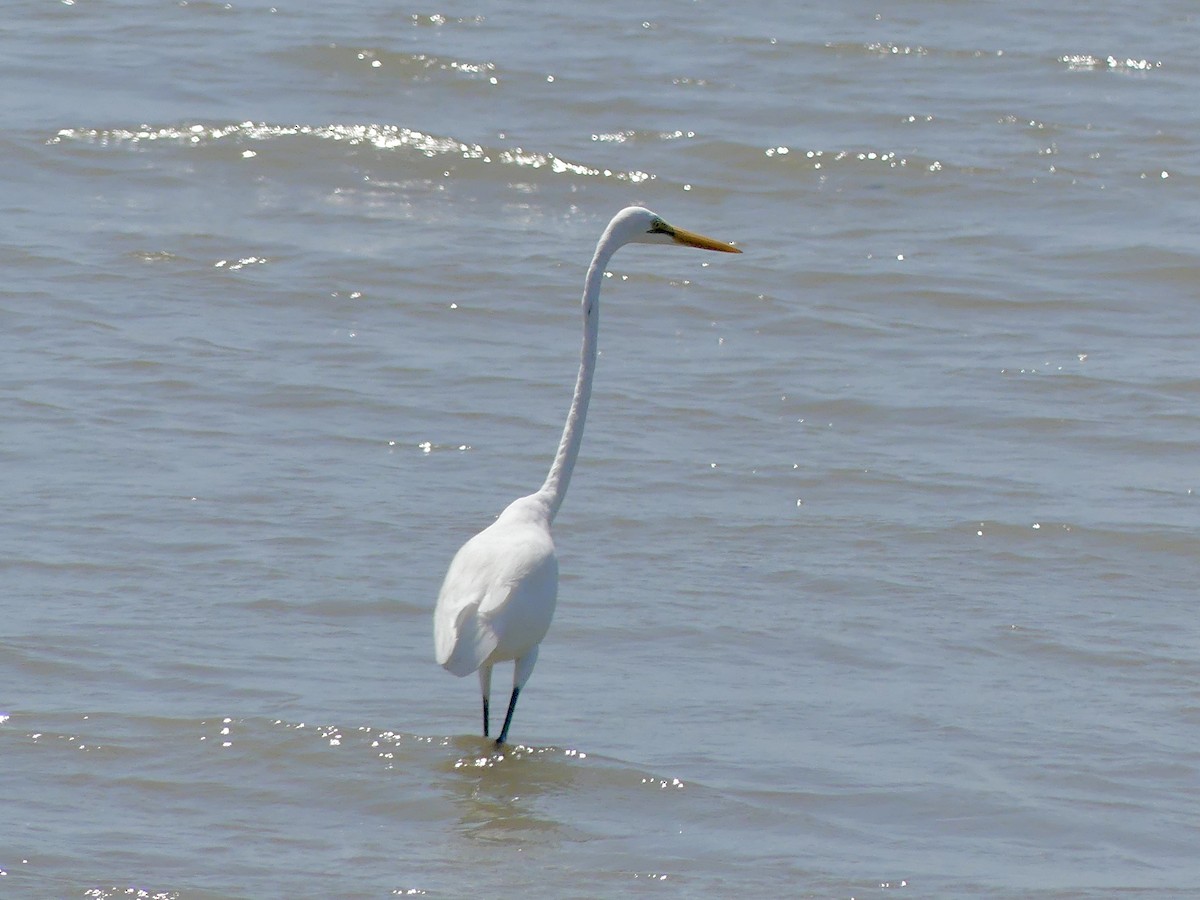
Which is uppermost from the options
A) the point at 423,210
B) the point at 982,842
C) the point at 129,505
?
the point at 423,210

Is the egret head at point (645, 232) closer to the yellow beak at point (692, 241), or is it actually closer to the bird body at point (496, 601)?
the yellow beak at point (692, 241)

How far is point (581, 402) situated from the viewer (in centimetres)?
588

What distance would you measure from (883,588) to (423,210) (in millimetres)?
5286

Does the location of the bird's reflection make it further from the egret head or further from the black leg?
the egret head

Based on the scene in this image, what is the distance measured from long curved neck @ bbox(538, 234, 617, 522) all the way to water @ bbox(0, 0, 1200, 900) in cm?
48

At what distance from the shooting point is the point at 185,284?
940 cm

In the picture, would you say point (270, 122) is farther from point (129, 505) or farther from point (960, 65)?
point (129, 505)

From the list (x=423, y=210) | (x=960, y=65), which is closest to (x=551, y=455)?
(x=423, y=210)

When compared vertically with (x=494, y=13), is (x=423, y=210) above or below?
below

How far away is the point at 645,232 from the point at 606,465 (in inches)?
64.9

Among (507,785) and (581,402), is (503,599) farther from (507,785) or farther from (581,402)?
(581,402)

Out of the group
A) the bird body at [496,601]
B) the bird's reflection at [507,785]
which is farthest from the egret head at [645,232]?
the bird's reflection at [507,785]

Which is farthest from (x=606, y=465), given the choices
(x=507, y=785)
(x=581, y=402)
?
(x=507, y=785)

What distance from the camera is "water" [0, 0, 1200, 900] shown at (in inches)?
192
